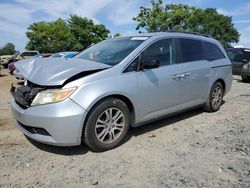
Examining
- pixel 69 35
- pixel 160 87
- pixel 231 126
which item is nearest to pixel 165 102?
pixel 160 87

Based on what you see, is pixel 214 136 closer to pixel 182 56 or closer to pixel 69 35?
pixel 182 56

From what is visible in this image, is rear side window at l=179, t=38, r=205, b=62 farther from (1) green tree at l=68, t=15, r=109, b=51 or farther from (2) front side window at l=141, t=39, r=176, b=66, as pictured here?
(1) green tree at l=68, t=15, r=109, b=51

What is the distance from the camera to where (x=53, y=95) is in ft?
11.5

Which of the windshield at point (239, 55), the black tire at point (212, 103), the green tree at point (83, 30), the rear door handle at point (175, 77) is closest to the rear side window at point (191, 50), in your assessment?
the rear door handle at point (175, 77)

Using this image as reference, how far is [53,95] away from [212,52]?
382 centimetres

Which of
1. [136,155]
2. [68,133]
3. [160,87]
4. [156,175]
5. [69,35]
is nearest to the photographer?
[156,175]

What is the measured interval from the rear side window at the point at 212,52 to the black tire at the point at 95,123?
2.67 metres

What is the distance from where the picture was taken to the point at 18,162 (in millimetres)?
3549

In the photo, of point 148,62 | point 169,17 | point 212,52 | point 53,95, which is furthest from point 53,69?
point 169,17

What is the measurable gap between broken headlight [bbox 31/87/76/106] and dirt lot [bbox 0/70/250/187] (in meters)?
0.78

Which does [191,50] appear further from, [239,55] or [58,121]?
[239,55]

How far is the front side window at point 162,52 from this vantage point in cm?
440

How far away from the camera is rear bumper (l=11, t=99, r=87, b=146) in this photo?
3.44 m

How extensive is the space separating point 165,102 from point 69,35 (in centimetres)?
4325
